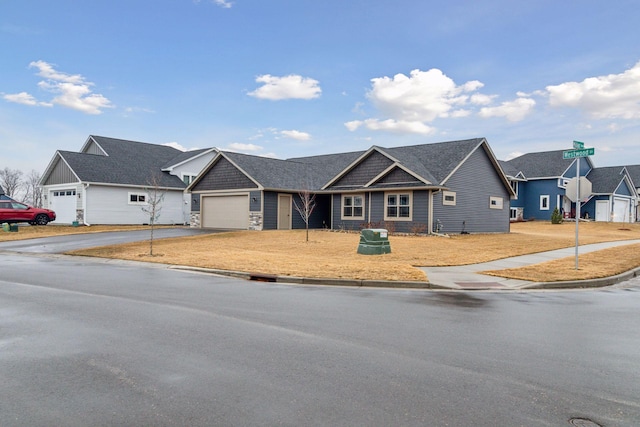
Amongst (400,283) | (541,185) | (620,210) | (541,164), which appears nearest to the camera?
(400,283)

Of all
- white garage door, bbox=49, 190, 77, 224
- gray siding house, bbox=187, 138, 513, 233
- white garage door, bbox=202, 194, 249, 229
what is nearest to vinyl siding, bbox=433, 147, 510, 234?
gray siding house, bbox=187, 138, 513, 233

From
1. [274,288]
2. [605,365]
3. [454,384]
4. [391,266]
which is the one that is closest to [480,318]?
[605,365]

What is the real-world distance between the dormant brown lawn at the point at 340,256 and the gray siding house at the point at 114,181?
13621 mm

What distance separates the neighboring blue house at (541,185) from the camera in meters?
48.8

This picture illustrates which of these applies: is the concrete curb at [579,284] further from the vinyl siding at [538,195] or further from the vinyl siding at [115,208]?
the vinyl siding at [538,195]

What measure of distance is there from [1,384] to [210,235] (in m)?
22.5

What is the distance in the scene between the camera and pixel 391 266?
1456cm

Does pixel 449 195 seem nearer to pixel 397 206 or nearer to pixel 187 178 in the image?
pixel 397 206

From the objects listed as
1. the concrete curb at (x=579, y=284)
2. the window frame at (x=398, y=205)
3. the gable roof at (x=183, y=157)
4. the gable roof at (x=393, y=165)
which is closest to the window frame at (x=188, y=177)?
the gable roof at (x=183, y=157)

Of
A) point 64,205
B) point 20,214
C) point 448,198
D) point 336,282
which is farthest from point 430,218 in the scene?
point 64,205

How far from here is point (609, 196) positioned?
4959cm

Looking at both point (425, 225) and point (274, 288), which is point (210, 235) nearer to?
point (425, 225)

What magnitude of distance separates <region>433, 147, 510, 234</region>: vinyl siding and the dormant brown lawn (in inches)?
131

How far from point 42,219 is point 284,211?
→ 58.7ft
